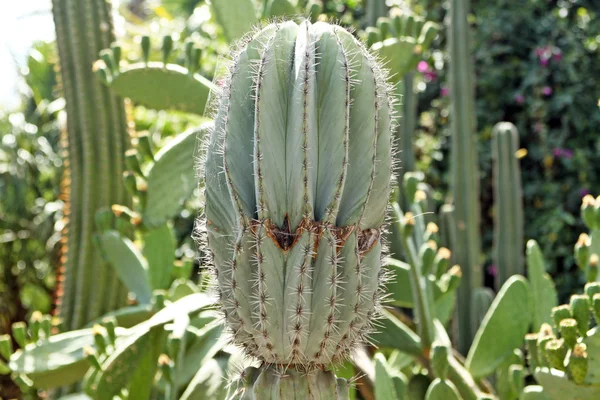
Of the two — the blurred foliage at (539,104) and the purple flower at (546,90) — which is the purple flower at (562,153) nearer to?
the blurred foliage at (539,104)

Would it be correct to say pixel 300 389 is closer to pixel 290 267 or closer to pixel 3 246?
pixel 290 267

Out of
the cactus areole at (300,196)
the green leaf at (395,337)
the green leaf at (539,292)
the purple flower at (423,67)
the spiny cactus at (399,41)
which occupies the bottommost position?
the green leaf at (395,337)

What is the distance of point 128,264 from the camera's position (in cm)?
222

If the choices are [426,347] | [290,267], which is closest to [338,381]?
[290,267]

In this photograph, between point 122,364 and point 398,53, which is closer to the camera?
point 122,364

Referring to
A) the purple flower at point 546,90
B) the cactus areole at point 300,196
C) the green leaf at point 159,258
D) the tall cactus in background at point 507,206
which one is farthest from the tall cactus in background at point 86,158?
the purple flower at point 546,90

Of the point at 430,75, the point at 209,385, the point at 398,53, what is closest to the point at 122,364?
the point at 209,385

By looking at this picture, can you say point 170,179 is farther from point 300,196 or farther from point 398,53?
point 300,196

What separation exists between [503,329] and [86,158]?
1.57m

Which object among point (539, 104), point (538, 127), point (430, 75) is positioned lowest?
point (538, 127)

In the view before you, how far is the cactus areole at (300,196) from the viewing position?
107 centimetres

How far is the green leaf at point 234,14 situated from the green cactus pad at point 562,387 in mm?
1093

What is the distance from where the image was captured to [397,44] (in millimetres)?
1882

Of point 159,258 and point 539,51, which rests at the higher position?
point 539,51
